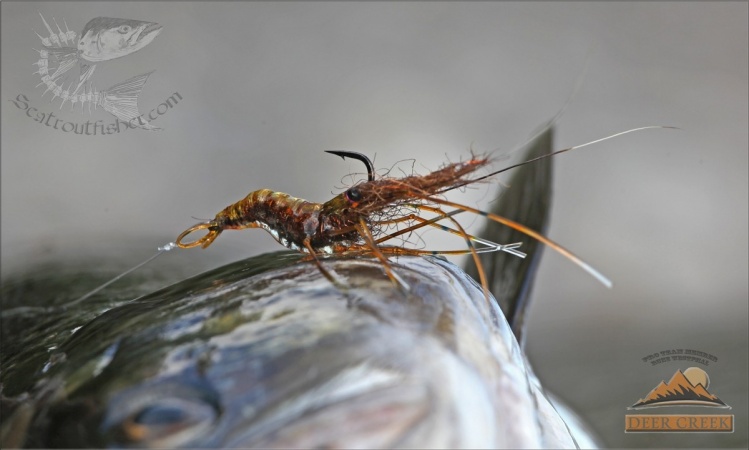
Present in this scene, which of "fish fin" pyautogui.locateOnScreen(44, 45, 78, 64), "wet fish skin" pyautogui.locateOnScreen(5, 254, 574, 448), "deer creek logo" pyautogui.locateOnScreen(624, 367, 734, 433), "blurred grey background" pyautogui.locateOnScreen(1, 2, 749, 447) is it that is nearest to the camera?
"wet fish skin" pyautogui.locateOnScreen(5, 254, 574, 448)

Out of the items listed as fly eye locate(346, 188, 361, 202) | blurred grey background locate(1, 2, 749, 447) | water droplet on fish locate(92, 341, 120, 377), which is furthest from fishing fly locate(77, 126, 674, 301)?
blurred grey background locate(1, 2, 749, 447)

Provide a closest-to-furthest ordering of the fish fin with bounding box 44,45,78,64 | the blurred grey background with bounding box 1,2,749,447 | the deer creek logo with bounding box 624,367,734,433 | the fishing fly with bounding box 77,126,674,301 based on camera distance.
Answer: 1. the fishing fly with bounding box 77,126,674,301
2. the deer creek logo with bounding box 624,367,734,433
3. the fish fin with bounding box 44,45,78,64
4. the blurred grey background with bounding box 1,2,749,447

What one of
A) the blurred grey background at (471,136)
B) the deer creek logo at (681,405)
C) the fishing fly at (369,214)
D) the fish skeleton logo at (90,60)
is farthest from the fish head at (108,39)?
the deer creek logo at (681,405)

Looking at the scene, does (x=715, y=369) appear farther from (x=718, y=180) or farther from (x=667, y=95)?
(x=667, y=95)

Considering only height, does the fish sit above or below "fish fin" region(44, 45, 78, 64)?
below

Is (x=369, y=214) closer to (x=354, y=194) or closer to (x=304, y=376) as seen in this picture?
(x=354, y=194)

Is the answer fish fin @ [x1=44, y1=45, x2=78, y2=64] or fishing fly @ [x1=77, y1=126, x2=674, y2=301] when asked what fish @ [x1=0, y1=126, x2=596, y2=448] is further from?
fish fin @ [x1=44, y1=45, x2=78, y2=64]

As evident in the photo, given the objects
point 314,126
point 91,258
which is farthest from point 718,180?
point 91,258
